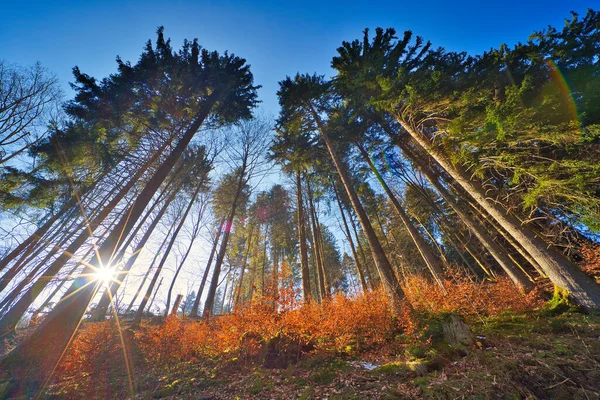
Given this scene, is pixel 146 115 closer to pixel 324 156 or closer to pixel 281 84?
pixel 281 84

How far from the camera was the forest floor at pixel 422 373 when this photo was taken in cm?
250

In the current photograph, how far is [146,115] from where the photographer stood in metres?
8.66

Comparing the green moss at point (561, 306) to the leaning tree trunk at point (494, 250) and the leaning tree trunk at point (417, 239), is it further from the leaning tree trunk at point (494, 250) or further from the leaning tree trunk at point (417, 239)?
the leaning tree trunk at point (417, 239)

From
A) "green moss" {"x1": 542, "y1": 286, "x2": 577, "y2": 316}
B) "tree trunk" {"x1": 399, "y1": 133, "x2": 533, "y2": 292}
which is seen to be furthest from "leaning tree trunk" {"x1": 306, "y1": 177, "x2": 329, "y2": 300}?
"green moss" {"x1": 542, "y1": 286, "x2": 577, "y2": 316}

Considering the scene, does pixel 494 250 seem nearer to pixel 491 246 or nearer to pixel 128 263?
pixel 491 246

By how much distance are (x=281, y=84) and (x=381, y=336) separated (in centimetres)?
1320

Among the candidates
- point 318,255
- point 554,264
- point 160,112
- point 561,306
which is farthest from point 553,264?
point 160,112

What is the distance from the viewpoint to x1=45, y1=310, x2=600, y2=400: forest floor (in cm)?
250

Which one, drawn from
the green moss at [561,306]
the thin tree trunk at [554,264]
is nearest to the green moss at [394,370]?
the green moss at [561,306]

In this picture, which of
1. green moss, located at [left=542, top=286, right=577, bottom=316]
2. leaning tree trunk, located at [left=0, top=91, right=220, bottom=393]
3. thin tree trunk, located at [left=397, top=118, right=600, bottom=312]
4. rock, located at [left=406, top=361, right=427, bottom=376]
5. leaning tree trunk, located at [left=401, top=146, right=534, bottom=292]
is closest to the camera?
rock, located at [left=406, top=361, right=427, bottom=376]

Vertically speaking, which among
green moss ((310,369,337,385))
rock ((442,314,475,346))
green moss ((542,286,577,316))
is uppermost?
green moss ((542,286,577,316))

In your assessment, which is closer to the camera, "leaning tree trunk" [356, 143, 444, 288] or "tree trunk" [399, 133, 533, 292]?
"tree trunk" [399, 133, 533, 292]

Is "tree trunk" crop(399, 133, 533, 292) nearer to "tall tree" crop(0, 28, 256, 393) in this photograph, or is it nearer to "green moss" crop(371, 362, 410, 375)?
"green moss" crop(371, 362, 410, 375)

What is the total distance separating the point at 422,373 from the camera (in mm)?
3266
